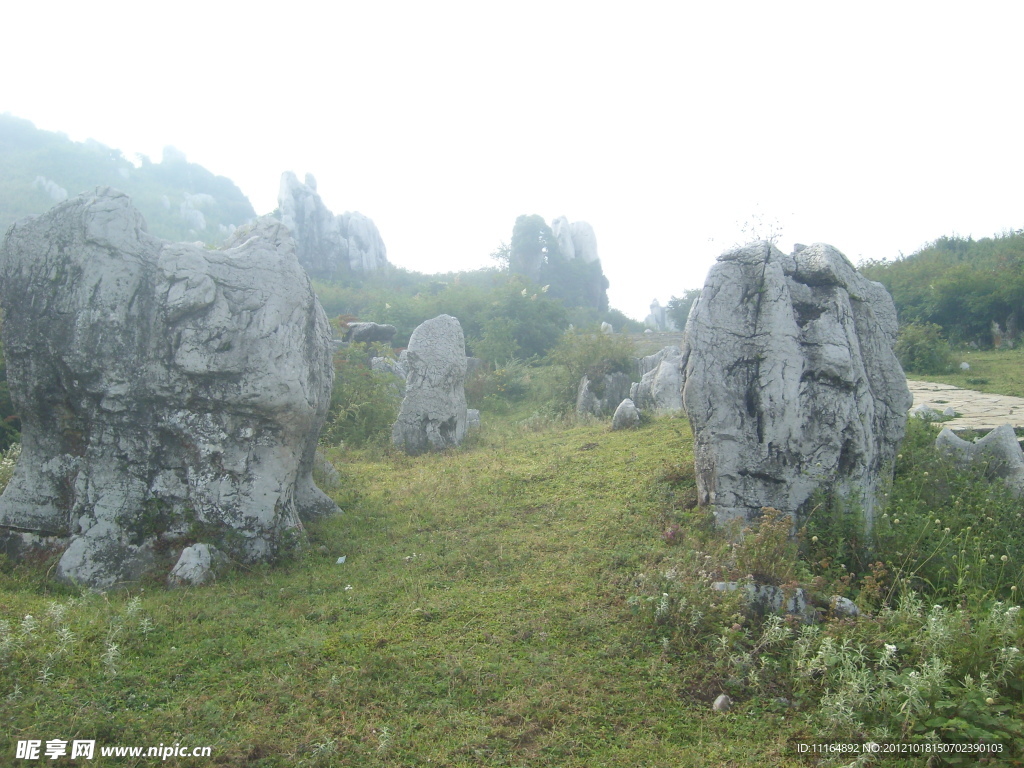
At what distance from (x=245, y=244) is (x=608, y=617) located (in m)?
5.47

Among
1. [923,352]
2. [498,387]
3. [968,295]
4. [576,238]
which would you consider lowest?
[498,387]

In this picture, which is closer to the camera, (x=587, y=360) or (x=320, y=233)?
(x=587, y=360)

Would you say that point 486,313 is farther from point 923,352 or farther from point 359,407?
point 923,352

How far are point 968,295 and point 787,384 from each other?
60.8ft

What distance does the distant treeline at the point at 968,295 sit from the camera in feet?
65.7

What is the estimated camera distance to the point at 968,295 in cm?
2100

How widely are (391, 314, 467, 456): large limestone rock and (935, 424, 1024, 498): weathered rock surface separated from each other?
853cm

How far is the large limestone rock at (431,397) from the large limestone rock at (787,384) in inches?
281

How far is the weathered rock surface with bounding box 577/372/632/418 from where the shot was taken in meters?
18.1

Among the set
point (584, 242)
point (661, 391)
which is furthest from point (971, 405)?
point (584, 242)

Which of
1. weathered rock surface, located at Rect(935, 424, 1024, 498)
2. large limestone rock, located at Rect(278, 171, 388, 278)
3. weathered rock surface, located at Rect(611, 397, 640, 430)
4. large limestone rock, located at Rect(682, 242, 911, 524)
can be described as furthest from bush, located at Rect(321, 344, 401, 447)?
large limestone rock, located at Rect(278, 171, 388, 278)

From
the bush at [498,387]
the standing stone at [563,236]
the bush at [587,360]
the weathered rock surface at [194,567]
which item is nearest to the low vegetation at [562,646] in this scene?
the weathered rock surface at [194,567]

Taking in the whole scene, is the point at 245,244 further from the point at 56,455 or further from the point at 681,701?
the point at 681,701

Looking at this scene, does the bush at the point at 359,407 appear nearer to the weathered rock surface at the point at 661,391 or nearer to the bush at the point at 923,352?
the weathered rock surface at the point at 661,391
